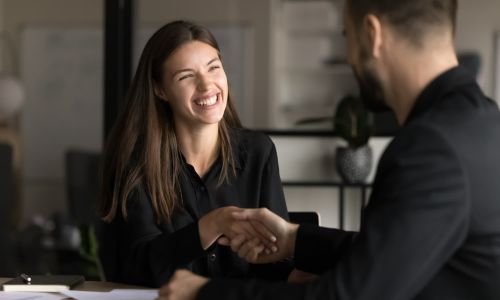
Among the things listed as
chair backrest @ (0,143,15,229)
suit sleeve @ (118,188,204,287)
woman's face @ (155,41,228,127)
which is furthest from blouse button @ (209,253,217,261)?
chair backrest @ (0,143,15,229)

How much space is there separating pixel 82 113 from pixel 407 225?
12.6 ft

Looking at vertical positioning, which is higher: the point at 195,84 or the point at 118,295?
the point at 195,84

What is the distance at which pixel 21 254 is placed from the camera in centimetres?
488

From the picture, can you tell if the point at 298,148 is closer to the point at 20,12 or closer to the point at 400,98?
the point at 20,12

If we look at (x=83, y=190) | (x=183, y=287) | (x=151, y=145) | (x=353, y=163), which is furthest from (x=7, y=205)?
(x=183, y=287)

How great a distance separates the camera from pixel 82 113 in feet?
→ 16.4

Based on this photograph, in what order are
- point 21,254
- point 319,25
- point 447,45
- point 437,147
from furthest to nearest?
point 319,25, point 21,254, point 447,45, point 437,147

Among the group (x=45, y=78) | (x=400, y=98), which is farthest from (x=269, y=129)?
(x=400, y=98)

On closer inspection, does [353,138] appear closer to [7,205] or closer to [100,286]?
[7,205]

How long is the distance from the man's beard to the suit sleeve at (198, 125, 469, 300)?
154 mm

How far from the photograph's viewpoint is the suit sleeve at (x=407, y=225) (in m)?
1.31

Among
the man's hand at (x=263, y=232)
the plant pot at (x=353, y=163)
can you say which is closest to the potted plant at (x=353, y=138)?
the plant pot at (x=353, y=163)

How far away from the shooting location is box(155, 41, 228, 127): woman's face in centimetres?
238

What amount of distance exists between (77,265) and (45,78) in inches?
39.6
